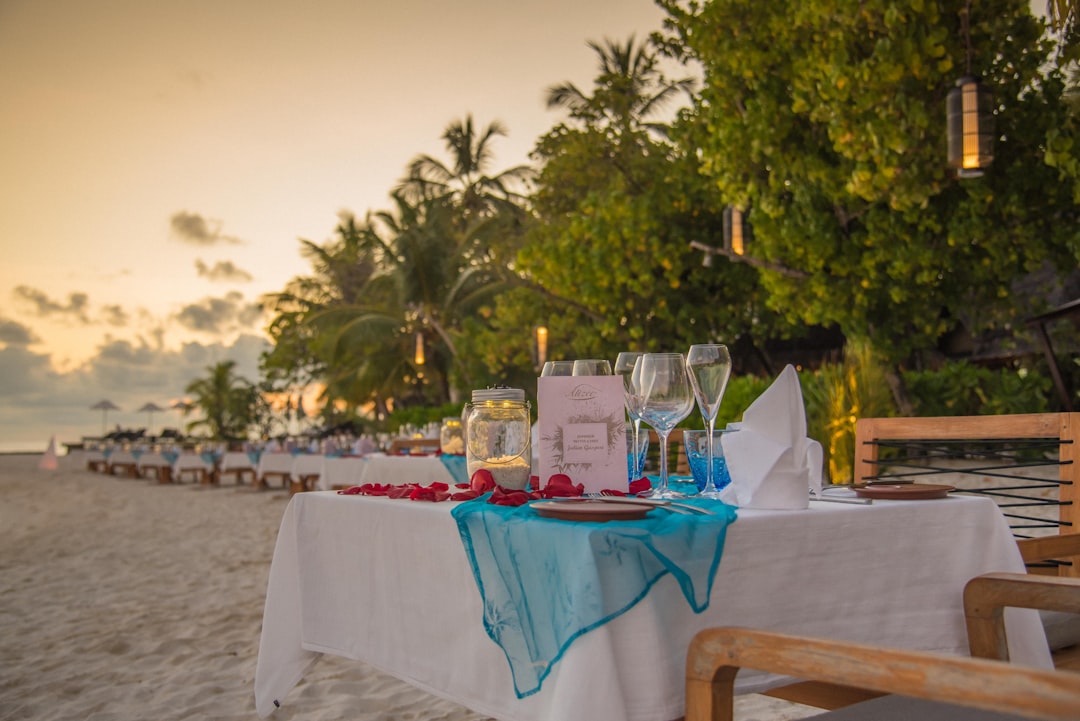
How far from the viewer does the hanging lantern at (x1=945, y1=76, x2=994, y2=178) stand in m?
5.89

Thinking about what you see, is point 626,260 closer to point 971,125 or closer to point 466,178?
point 971,125

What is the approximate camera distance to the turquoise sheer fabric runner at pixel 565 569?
1184mm

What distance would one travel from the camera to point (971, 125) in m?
5.93

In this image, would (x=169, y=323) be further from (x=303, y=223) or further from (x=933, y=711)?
(x=933, y=711)

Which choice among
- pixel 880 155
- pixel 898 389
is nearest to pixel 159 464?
pixel 898 389

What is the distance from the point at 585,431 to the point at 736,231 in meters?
8.62

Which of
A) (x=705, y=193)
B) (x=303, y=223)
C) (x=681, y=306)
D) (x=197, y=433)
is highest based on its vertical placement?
(x=303, y=223)

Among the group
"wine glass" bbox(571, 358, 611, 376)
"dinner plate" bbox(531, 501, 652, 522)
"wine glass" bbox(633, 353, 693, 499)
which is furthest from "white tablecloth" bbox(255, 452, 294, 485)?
"dinner plate" bbox(531, 501, 652, 522)

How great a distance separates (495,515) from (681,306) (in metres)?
13.0

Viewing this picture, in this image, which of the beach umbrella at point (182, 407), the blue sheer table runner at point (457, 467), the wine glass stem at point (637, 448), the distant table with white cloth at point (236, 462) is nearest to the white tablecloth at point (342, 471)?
the blue sheer table runner at point (457, 467)

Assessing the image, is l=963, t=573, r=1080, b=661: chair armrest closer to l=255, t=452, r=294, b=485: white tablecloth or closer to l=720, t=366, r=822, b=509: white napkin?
l=720, t=366, r=822, b=509: white napkin

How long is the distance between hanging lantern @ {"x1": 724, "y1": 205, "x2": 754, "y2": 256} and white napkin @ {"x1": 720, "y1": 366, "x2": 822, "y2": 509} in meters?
8.53

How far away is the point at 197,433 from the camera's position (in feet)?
88.4

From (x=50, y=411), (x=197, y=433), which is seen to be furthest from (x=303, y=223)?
(x=50, y=411)
